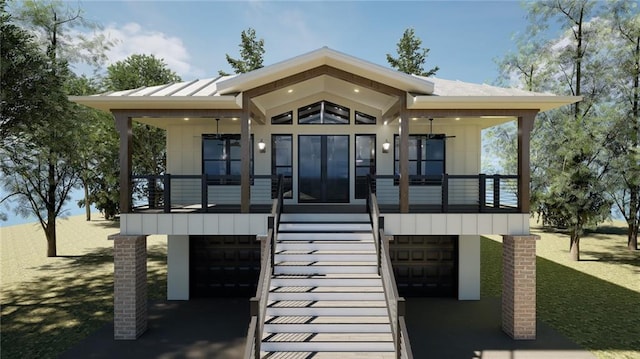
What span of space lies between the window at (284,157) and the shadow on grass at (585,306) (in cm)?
848

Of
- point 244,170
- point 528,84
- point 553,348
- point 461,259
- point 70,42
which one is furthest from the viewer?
point 528,84

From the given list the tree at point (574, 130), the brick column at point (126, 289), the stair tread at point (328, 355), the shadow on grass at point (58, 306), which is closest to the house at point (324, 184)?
the brick column at point (126, 289)

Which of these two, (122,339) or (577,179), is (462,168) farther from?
(122,339)

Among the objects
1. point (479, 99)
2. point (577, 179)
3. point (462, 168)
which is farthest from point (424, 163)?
point (577, 179)

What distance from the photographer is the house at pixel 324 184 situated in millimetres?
9062

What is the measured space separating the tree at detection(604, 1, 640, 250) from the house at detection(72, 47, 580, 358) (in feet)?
34.9

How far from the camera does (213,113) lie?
9328mm

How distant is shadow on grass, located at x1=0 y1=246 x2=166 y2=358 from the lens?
9039 millimetres

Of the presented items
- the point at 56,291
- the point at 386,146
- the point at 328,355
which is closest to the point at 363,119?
the point at 386,146

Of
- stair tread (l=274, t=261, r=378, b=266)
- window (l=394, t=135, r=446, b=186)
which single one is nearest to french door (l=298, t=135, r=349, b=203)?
window (l=394, t=135, r=446, b=186)

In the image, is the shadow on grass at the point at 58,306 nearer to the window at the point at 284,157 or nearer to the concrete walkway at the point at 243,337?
the concrete walkway at the point at 243,337

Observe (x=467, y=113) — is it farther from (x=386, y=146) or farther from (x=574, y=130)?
(x=574, y=130)

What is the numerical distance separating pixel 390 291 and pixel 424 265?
5679mm

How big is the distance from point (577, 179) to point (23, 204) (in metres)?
29.5
